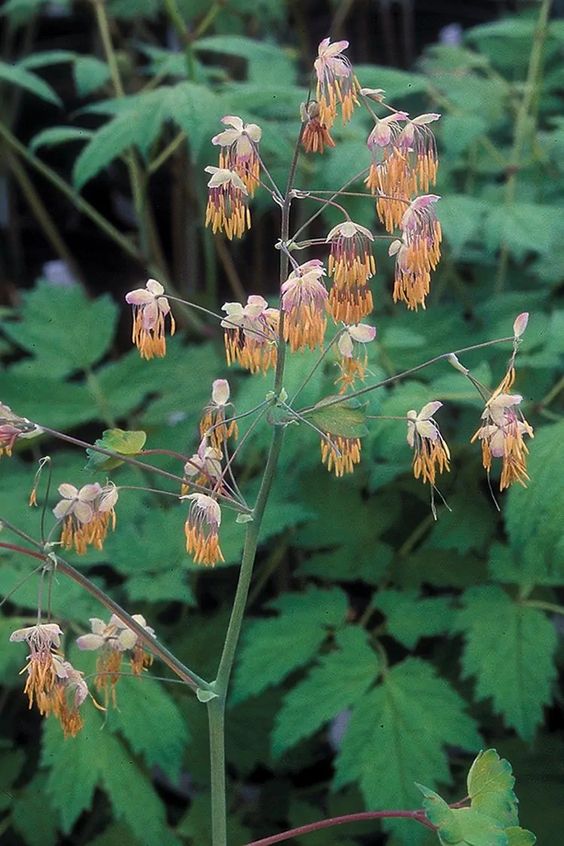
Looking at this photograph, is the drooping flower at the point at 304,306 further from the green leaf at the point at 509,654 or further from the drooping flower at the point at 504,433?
the green leaf at the point at 509,654

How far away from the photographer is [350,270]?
2.57 feet

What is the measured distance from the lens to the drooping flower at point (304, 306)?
769 millimetres

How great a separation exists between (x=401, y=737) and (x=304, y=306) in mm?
750

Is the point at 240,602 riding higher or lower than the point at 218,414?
lower

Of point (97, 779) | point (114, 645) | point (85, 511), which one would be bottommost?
point (97, 779)

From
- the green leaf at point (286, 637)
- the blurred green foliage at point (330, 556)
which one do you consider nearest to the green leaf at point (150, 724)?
the blurred green foliage at point (330, 556)

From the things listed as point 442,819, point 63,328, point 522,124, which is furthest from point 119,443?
point 522,124

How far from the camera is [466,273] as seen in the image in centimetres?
272

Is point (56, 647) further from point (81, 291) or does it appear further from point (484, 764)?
point (81, 291)

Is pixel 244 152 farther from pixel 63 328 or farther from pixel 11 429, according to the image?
pixel 63 328

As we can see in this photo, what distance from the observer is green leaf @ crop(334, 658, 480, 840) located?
1286mm

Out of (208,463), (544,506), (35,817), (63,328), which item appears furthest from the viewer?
(63,328)

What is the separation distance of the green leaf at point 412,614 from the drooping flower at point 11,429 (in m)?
0.78

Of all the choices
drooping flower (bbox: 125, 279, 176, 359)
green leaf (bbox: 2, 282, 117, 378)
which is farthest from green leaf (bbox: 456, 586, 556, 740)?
green leaf (bbox: 2, 282, 117, 378)
